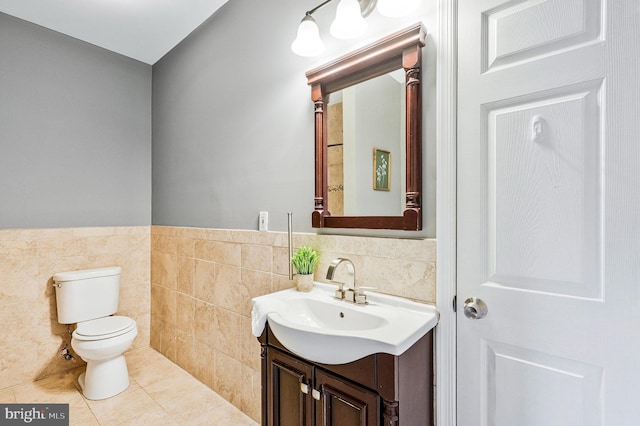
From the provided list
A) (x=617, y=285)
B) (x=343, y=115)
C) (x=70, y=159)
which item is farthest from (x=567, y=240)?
(x=70, y=159)

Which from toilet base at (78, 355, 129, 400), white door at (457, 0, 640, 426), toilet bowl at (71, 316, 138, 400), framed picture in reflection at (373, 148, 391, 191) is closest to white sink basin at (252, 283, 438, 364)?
white door at (457, 0, 640, 426)

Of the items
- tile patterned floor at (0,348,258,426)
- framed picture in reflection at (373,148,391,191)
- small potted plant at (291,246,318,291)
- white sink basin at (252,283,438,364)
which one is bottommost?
tile patterned floor at (0,348,258,426)

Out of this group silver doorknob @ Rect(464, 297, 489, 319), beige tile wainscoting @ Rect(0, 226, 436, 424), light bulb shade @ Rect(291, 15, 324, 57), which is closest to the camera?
silver doorknob @ Rect(464, 297, 489, 319)

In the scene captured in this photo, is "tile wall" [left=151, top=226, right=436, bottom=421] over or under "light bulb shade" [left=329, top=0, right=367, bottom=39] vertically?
under

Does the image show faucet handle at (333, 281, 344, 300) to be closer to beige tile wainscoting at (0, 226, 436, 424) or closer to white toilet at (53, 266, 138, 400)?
beige tile wainscoting at (0, 226, 436, 424)

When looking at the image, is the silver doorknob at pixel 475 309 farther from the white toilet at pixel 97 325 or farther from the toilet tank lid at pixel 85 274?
the toilet tank lid at pixel 85 274

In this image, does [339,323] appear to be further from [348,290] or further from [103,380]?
[103,380]

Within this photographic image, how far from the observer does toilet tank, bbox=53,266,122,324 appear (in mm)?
2299

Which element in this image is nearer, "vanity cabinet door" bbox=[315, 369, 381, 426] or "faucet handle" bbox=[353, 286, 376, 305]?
"vanity cabinet door" bbox=[315, 369, 381, 426]

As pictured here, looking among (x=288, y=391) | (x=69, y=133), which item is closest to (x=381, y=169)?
(x=288, y=391)

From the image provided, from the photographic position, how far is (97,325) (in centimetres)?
228

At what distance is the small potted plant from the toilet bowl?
1.47m

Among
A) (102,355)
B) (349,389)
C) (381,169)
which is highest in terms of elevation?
(381,169)

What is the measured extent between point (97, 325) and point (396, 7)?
2.67 metres
